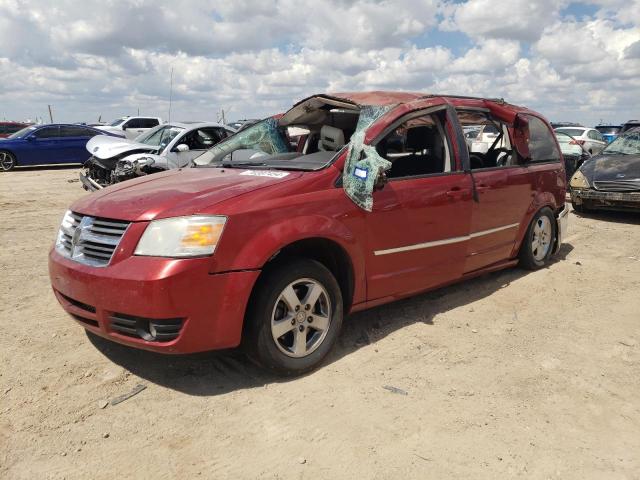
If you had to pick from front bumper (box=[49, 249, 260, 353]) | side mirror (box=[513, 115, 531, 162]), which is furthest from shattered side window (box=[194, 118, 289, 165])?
side mirror (box=[513, 115, 531, 162])

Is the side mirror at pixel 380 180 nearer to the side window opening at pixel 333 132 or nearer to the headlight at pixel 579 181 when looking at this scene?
the side window opening at pixel 333 132

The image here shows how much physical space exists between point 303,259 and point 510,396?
4.83 ft

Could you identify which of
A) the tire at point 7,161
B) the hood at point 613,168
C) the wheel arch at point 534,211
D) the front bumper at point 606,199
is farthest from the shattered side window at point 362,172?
the tire at point 7,161

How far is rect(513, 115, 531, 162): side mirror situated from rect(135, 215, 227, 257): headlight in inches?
133

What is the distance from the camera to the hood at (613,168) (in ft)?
28.5

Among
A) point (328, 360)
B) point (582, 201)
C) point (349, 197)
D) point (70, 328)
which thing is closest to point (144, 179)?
point (70, 328)

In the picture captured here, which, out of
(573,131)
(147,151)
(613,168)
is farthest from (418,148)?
(573,131)

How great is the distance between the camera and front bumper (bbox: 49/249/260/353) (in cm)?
278

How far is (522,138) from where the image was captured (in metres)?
5.16

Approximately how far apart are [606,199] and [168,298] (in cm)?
817

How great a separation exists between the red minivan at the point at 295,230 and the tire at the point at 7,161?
14968 mm

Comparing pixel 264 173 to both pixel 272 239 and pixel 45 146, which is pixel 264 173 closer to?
pixel 272 239

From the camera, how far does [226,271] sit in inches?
114

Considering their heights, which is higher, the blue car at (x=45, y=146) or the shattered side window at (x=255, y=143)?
the shattered side window at (x=255, y=143)
